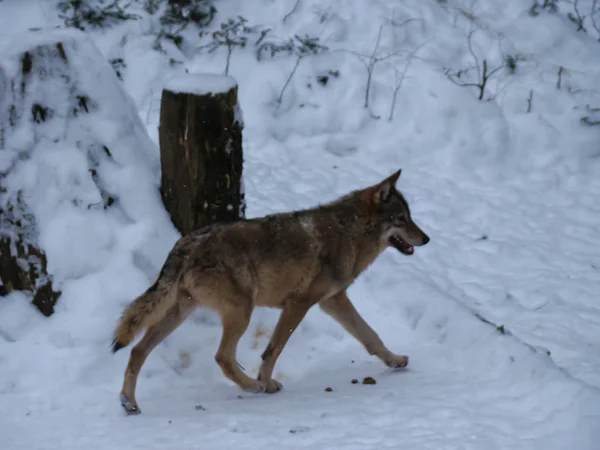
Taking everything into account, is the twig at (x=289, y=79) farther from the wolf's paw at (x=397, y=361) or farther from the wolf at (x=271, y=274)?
the wolf's paw at (x=397, y=361)

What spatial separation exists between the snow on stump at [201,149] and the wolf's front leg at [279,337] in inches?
34.3

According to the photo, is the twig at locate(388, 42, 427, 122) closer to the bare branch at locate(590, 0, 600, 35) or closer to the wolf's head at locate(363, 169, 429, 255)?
the bare branch at locate(590, 0, 600, 35)

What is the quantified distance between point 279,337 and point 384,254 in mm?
2276

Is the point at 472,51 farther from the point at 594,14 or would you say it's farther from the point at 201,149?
the point at 201,149

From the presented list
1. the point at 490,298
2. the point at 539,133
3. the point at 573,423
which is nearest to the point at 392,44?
the point at 539,133

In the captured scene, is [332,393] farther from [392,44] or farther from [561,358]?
[392,44]

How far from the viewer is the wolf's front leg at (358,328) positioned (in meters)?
5.73

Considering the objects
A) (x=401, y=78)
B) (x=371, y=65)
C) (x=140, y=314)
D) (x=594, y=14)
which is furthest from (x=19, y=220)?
(x=594, y=14)

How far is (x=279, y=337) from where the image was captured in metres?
5.45

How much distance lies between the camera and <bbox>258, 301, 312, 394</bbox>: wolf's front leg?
543cm

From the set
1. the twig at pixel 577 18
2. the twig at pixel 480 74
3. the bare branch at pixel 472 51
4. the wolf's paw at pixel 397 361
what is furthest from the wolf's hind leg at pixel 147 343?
the twig at pixel 577 18

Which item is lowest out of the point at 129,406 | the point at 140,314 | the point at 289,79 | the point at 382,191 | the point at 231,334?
the point at 129,406

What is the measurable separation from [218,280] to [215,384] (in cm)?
92

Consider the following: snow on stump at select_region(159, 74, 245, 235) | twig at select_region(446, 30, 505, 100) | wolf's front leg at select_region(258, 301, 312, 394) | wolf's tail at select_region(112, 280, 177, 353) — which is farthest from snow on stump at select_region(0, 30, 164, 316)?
twig at select_region(446, 30, 505, 100)
